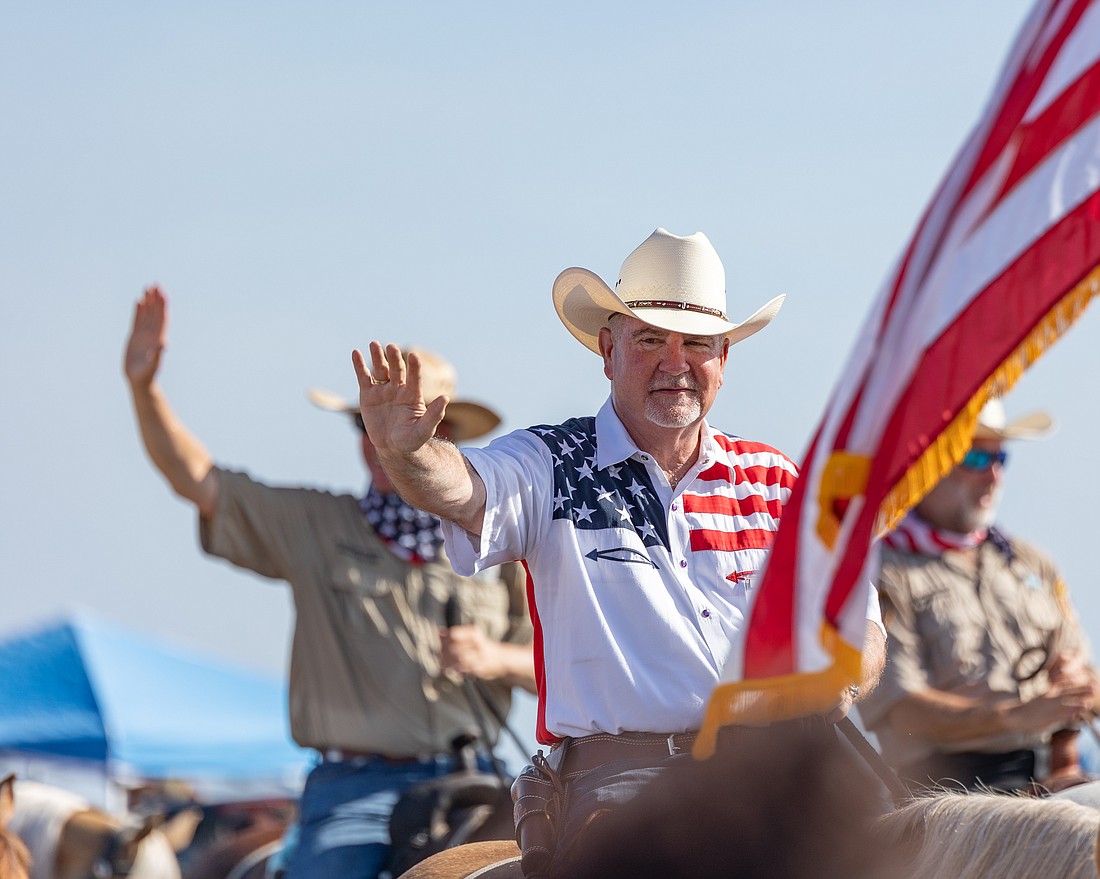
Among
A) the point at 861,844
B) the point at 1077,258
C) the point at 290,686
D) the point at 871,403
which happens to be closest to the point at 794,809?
the point at 861,844

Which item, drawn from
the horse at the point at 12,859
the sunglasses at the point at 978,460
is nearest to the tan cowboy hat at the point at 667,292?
the horse at the point at 12,859

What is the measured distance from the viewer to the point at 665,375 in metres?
3.97

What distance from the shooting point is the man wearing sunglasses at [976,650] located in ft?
23.0

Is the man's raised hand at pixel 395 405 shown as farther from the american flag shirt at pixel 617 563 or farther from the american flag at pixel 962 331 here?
the american flag at pixel 962 331

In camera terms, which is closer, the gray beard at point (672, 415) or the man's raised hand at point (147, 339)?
the gray beard at point (672, 415)

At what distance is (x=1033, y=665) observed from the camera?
7379 millimetres

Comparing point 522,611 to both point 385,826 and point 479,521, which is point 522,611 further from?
point 479,521

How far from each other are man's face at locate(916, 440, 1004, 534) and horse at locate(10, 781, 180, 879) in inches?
171

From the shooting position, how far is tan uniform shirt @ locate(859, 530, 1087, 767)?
7.12 metres

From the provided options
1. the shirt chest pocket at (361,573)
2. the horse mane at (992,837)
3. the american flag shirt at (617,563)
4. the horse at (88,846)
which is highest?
the american flag shirt at (617,563)

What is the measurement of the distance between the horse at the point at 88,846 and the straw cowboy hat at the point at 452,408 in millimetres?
2714

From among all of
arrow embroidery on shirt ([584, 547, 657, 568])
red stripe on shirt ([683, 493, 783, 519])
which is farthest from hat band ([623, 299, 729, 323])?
arrow embroidery on shirt ([584, 547, 657, 568])

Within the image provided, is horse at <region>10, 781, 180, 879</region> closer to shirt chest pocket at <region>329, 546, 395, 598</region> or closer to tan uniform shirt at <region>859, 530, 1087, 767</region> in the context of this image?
shirt chest pocket at <region>329, 546, 395, 598</region>

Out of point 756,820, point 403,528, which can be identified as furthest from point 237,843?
point 756,820
